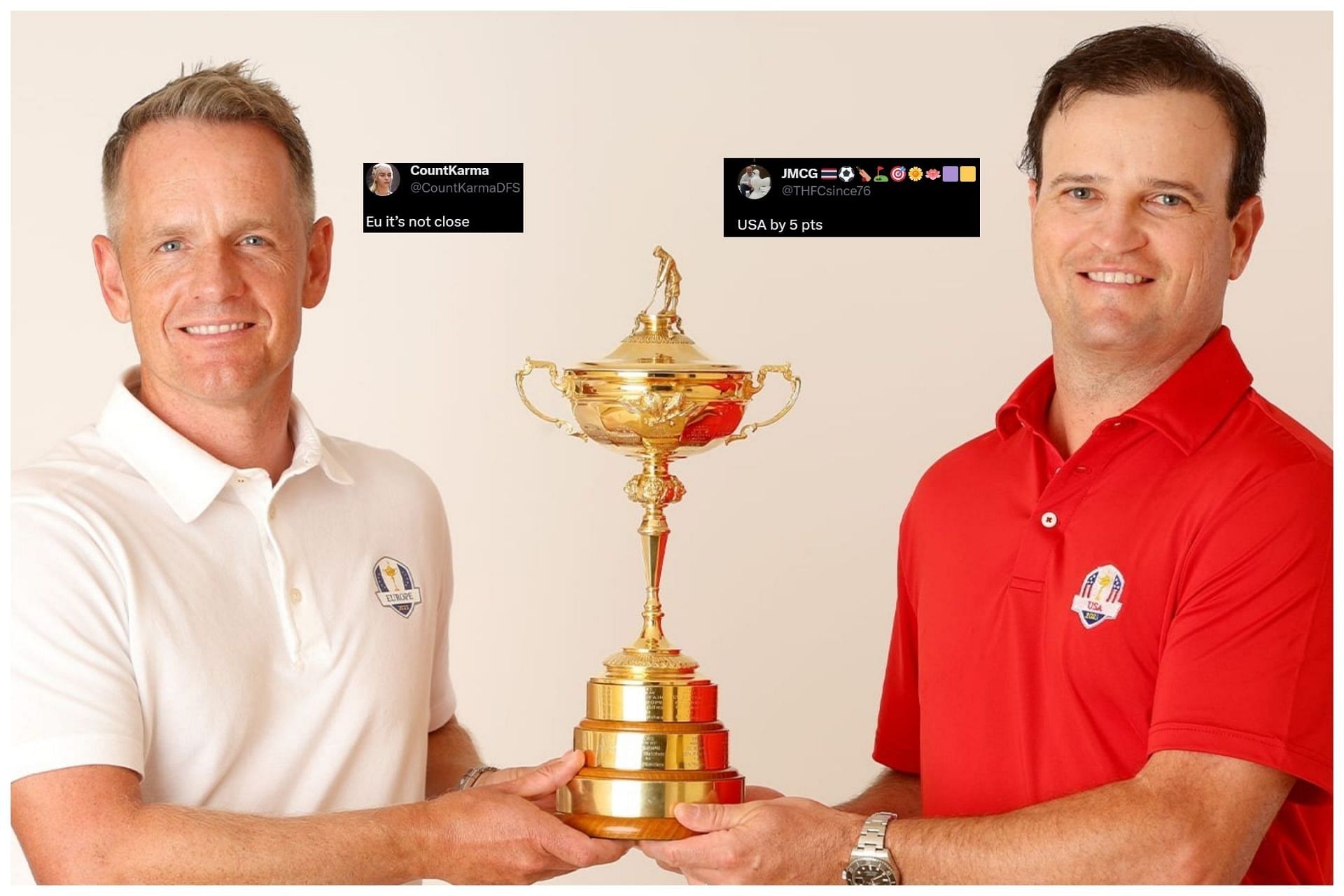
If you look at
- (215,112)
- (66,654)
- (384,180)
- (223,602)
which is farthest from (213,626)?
(384,180)

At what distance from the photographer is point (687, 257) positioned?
17.0ft

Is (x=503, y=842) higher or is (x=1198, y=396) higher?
(x=1198, y=396)

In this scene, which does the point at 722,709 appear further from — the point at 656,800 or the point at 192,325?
the point at 192,325

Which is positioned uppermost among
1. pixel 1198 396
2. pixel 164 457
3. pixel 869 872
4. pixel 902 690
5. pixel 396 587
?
pixel 1198 396

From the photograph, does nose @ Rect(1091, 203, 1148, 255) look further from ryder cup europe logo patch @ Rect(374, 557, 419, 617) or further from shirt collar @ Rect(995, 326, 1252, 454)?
ryder cup europe logo patch @ Rect(374, 557, 419, 617)

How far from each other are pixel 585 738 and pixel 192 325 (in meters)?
1.13

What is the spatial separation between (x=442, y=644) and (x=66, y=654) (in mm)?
980

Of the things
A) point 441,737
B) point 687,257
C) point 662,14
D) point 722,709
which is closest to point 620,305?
point 687,257

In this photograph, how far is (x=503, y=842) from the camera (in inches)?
134

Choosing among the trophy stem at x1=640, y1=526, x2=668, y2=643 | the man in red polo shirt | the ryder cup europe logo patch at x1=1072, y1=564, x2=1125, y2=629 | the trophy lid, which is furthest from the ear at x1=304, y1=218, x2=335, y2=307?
the ryder cup europe logo patch at x1=1072, y1=564, x2=1125, y2=629

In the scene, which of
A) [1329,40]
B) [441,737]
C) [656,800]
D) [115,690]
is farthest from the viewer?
[1329,40]

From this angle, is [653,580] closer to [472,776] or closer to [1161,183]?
[472,776]

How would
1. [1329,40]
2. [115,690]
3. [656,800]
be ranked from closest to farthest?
[115,690], [656,800], [1329,40]
